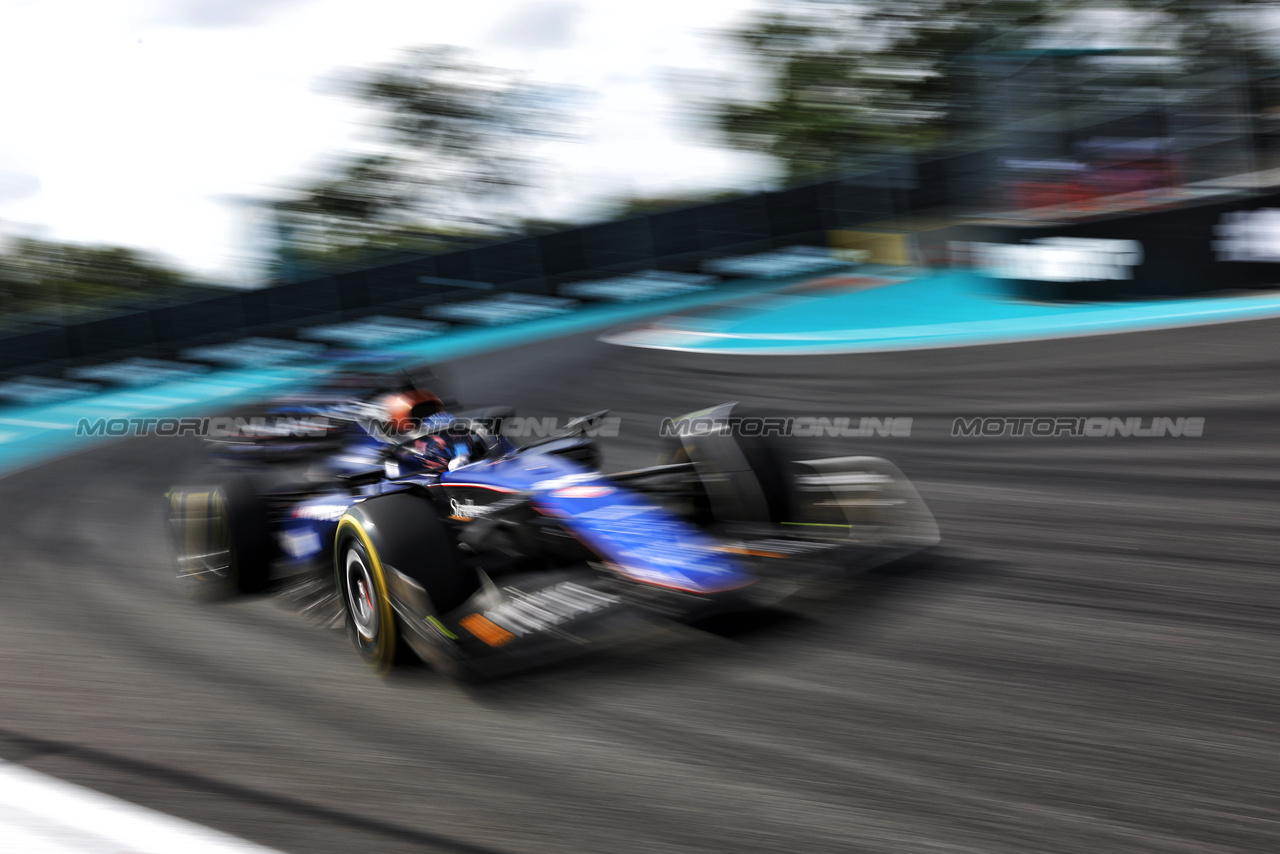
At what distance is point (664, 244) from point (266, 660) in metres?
12.9

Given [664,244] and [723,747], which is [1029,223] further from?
[723,747]

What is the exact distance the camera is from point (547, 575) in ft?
12.7

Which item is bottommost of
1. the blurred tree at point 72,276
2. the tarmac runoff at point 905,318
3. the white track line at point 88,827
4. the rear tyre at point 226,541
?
the white track line at point 88,827

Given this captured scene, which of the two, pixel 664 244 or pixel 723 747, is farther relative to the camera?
pixel 664 244

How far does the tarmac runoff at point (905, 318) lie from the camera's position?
28.2 feet

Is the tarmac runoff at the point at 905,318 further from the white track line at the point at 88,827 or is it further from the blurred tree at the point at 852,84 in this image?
the blurred tree at the point at 852,84

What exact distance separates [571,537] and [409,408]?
1641 mm

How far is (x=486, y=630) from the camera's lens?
11.3 ft

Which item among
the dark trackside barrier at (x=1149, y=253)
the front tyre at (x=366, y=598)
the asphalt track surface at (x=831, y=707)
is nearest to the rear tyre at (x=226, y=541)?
the asphalt track surface at (x=831, y=707)


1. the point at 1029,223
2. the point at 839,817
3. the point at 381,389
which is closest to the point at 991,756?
the point at 839,817

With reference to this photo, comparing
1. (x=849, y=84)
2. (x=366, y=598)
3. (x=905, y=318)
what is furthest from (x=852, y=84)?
(x=366, y=598)

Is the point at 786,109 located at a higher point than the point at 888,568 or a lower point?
higher

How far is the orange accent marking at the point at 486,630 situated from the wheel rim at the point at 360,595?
1.65ft

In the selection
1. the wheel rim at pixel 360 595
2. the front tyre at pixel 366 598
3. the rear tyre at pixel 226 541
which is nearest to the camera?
the front tyre at pixel 366 598
